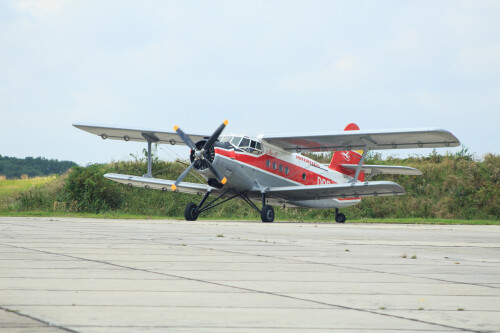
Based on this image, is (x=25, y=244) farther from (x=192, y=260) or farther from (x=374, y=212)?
(x=374, y=212)

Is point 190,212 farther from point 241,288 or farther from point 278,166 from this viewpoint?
point 241,288

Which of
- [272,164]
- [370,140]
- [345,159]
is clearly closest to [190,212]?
[272,164]

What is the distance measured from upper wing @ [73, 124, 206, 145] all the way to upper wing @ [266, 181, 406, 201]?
448cm

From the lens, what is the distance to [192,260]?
362 inches

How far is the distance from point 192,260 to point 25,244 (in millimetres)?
3612

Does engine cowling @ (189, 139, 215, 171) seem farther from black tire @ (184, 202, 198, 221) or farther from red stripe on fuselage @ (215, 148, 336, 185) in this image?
black tire @ (184, 202, 198, 221)

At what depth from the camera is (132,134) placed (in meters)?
29.4

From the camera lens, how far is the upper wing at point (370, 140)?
24.8m

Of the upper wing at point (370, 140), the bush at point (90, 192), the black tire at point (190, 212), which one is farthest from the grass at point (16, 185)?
the upper wing at point (370, 140)

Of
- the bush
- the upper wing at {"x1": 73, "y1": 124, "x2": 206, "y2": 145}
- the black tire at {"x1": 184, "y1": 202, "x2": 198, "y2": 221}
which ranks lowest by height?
the black tire at {"x1": 184, "y1": 202, "x2": 198, "y2": 221}

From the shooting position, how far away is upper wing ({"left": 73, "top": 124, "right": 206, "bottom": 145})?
28.6 m

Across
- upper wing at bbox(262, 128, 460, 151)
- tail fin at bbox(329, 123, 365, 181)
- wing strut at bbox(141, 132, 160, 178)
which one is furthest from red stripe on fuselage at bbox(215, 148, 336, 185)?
wing strut at bbox(141, 132, 160, 178)

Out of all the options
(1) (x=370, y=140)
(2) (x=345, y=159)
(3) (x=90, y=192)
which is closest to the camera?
(1) (x=370, y=140)

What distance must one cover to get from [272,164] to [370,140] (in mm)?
4086
